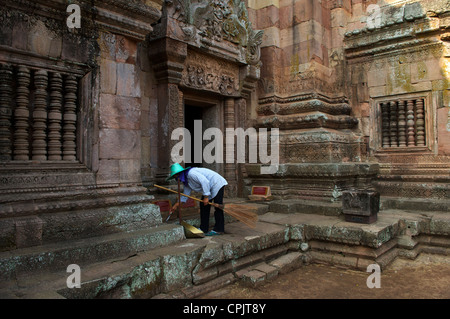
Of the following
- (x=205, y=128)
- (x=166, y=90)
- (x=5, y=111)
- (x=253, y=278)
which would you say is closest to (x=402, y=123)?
(x=205, y=128)

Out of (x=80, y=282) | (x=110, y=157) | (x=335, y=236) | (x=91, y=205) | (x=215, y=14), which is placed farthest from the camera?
(x=215, y=14)

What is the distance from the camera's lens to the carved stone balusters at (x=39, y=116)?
3629 millimetres

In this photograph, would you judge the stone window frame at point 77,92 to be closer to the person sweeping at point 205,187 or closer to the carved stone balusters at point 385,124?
the person sweeping at point 205,187

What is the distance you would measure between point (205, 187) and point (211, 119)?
9.29 ft

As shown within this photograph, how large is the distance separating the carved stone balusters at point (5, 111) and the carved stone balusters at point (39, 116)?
0.23 meters

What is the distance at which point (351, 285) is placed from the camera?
4.15 metres

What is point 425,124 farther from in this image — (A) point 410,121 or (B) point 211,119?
(B) point 211,119

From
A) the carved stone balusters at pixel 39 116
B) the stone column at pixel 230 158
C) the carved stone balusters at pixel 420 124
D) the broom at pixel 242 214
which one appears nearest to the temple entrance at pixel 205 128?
the stone column at pixel 230 158

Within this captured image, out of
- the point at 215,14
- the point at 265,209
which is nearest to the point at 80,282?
the point at 265,209

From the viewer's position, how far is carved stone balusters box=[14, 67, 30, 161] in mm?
3520

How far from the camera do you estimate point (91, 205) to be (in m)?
3.79

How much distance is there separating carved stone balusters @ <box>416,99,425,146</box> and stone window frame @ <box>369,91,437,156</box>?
0.06m

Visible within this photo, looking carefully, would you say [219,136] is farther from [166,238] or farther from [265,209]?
[166,238]

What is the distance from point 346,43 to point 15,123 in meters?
6.95
